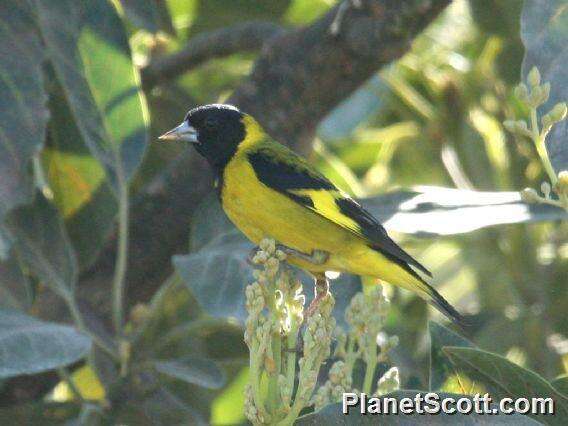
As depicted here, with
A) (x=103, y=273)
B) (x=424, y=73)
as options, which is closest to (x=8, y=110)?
(x=103, y=273)

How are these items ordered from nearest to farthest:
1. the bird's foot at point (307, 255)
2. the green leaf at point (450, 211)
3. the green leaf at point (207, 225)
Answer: the green leaf at point (450, 211)
the bird's foot at point (307, 255)
the green leaf at point (207, 225)

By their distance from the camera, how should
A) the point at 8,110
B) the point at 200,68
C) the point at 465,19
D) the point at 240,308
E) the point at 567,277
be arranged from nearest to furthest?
the point at 240,308 < the point at 8,110 < the point at 567,277 < the point at 200,68 < the point at 465,19

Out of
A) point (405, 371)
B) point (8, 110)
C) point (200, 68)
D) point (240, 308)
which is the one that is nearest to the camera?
point (240, 308)

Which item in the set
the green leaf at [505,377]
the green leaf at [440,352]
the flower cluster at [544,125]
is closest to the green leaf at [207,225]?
the green leaf at [440,352]

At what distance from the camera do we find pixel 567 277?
385cm

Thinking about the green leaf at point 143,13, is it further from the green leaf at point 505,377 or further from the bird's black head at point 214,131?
the green leaf at point 505,377

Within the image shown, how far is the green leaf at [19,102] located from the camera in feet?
9.89

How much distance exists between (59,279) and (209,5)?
4.97 ft

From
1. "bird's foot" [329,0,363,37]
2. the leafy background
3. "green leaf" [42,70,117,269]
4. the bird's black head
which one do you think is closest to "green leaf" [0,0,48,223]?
the leafy background

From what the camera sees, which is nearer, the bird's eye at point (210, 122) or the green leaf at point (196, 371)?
the green leaf at point (196, 371)

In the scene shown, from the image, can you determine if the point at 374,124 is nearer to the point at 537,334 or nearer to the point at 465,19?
the point at 465,19

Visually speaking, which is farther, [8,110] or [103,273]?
[103,273]

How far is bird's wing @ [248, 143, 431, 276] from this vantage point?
10.2ft

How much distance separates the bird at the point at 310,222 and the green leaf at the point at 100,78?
292 mm
